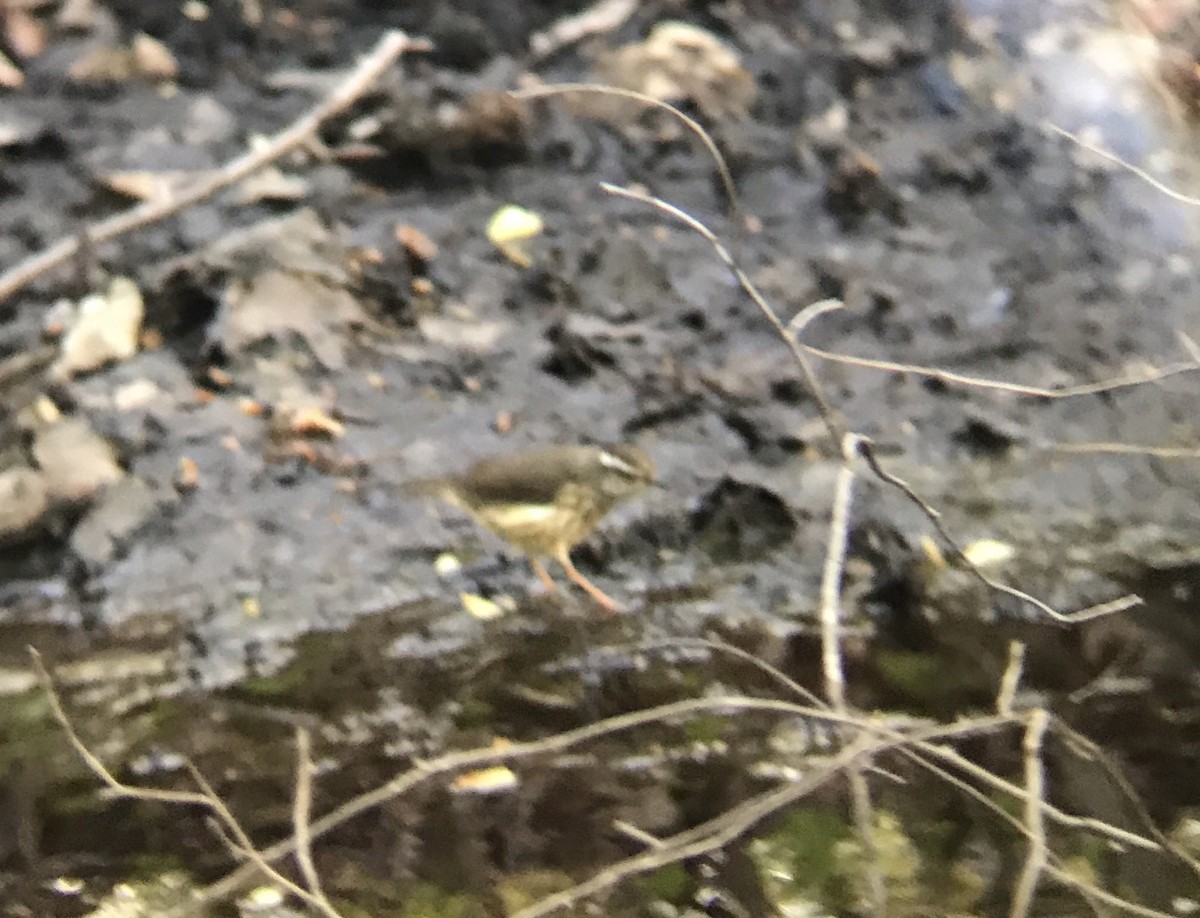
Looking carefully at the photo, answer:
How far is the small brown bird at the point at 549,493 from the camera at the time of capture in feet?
6.64

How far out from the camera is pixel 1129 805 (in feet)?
5.73

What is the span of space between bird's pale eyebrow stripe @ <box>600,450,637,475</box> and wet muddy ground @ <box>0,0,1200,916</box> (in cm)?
15

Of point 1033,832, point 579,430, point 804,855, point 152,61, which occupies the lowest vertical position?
point 804,855

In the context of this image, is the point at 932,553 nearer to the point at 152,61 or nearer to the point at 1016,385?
the point at 1016,385

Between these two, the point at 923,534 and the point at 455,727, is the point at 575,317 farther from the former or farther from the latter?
the point at 455,727

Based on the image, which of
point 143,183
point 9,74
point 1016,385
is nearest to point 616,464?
point 1016,385

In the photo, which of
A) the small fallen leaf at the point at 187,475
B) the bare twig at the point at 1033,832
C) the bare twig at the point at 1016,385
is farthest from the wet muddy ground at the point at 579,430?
the bare twig at the point at 1033,832

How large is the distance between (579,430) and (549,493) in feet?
1.43

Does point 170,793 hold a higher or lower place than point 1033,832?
lower

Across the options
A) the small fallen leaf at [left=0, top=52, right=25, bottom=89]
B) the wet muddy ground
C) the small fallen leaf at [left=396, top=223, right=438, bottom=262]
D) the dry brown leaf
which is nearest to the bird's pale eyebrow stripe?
the wet muddy ground

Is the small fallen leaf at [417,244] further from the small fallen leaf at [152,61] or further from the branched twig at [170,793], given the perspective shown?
the branched twig at [170,793]

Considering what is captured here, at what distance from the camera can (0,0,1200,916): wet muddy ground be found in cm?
172

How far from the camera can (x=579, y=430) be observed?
8.00 ft

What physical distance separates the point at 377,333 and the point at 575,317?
498 millimetres
